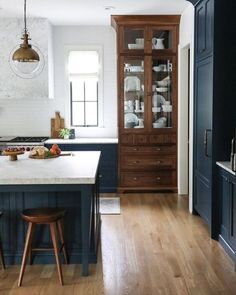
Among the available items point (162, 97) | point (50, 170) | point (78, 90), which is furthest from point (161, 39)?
point (50, 170)

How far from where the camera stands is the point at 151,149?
6984 mm

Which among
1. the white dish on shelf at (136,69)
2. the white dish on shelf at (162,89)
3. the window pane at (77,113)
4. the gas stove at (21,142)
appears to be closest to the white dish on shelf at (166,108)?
the white dish on shelf at (162,89)

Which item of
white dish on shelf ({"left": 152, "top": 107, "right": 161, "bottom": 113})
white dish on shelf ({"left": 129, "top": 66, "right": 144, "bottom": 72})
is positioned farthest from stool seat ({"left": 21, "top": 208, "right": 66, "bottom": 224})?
white dish on shelf ({"left": 129, "top": 66, "right": 144, "bottom": 72})

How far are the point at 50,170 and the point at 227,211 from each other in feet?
5.67

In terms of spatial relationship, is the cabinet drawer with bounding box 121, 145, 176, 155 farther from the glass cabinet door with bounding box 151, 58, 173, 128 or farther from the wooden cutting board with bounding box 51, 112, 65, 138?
the wooden cutting board with bounding box 51, 112, 65, 138

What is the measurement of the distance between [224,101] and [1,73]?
3.67 m

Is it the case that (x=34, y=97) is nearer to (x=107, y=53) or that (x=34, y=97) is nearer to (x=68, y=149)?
(x=68, y=149)

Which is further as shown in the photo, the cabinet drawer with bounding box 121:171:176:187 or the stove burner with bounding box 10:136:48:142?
the cabinet drawer with bounding box 121:171:176:187

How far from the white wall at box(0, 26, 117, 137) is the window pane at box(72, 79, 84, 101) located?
0.13m

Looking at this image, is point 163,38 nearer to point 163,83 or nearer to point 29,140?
point 163,83

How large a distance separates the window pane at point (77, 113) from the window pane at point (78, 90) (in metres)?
0.09

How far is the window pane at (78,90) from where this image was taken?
753cm

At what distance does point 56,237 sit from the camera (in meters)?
3.81

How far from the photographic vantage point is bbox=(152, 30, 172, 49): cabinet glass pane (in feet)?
22.5
